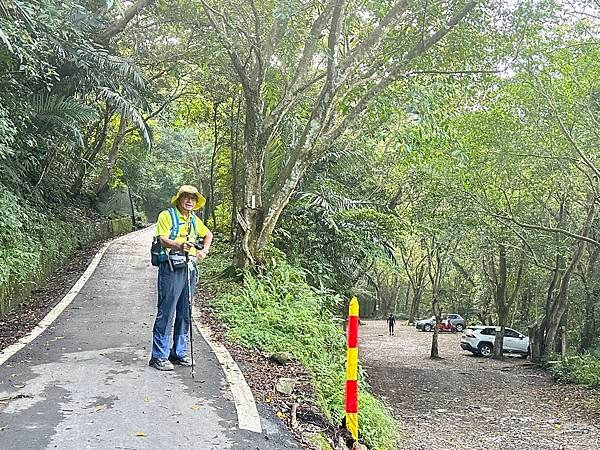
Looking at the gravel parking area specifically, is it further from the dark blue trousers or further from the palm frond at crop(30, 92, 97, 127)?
the palm frond at crop(30, 92, 97, 127)

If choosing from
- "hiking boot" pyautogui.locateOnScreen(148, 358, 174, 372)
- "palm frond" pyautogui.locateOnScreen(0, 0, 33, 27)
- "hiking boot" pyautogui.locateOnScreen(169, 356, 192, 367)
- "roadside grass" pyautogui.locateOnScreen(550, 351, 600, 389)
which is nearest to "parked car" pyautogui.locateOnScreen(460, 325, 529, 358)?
"roadside grass" pyautogui.locateOnScreen(550, 351, 600, 389)

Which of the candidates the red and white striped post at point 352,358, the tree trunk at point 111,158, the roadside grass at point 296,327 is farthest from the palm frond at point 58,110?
the tree trunk at point 111,158

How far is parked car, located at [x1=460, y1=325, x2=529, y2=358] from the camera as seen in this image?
30438mm

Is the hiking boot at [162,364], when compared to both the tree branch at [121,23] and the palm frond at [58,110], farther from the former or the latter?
the tree branch at [121,23]

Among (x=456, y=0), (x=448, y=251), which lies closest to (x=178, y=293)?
(x=456, y=0)

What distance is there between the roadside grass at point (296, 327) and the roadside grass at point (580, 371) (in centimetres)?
1117

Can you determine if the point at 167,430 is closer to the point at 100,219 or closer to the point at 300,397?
the point at 300,397

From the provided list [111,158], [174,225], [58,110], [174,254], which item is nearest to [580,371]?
[111,158]

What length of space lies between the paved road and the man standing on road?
335 millimetres

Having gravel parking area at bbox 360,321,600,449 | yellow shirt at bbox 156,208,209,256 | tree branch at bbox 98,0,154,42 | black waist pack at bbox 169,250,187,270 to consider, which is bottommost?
gravel parking area at bbox 360,321,600,449

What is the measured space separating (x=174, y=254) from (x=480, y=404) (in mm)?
13588

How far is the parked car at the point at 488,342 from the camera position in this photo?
30.4 m

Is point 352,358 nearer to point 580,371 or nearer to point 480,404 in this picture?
point 480,404

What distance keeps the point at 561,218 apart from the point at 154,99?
14996mm
